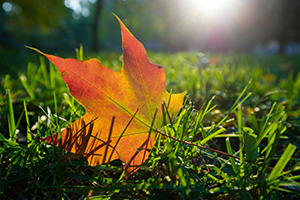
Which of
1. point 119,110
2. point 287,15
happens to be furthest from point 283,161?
point 287,15

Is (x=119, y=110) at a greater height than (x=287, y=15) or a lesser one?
lesser

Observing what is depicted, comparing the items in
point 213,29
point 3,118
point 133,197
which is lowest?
point 133,197

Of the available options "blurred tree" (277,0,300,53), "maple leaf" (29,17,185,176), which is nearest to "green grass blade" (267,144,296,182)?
"maple leaf" (29,17,185,176)

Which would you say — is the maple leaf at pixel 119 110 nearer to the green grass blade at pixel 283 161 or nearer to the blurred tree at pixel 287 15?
the green grass blade at pixel 283 161

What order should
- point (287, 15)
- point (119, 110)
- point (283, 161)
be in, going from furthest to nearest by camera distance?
point (287, 15) → point (119, 110) → point (283, 161)

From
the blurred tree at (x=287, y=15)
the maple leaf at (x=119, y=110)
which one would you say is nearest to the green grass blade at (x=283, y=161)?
the maple leaf at (x=119, y=110)

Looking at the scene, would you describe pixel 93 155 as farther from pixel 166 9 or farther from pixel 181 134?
pixel 166 9

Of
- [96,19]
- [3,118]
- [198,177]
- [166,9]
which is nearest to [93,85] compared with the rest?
[198,177]

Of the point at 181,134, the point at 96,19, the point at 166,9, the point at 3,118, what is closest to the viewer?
the point at 181,134

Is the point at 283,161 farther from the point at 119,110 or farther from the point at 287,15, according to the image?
the point at 287,15
